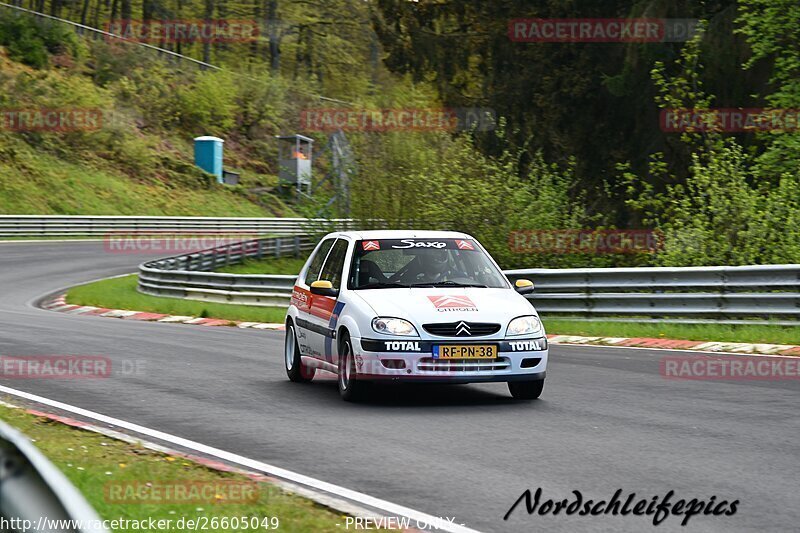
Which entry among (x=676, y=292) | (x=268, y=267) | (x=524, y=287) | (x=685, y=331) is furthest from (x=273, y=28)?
(x=524, y=287)

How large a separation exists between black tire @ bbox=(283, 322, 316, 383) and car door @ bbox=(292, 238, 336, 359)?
12cm

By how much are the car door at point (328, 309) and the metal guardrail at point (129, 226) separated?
3120 cm

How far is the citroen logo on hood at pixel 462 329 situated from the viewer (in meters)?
10.8

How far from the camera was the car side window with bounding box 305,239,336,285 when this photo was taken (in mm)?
13148

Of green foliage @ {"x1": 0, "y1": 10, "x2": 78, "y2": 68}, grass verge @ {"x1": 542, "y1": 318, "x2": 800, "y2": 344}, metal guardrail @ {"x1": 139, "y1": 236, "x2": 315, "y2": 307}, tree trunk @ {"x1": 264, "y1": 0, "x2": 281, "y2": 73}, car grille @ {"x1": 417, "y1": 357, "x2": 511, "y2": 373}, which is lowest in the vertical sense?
metal guardrail @ {"x1": 139, "y1": 236, "x2": 315, "y2": 307}

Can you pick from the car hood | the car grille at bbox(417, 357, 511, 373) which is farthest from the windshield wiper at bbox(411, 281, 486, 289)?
the car grille at bbox(417, 357, 511, 373)

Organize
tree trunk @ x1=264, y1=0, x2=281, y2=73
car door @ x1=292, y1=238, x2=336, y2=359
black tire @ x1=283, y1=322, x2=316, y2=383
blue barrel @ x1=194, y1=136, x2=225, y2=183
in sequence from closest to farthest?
car door @ x1=292, y1=238, x2=336, y2=359 → black tire @ x1=283, y1=322, x2=316, y2=383 → blue barrel @ x1=194, y1=136, x2=225, y2=183 → tree trunk @ x1=264, y1=0, x2=281, y2=73

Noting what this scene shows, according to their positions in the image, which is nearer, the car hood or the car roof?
the car hood

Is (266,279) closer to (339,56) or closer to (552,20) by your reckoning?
(552,20)

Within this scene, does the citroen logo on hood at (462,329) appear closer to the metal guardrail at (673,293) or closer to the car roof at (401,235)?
the car roof at (401,235)

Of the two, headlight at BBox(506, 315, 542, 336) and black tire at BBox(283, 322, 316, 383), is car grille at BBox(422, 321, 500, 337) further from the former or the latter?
black tire at BBox(283, 322, 316, 383)

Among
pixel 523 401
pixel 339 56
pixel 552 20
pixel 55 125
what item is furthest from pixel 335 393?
pixel 339 56

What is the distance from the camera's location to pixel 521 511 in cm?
656

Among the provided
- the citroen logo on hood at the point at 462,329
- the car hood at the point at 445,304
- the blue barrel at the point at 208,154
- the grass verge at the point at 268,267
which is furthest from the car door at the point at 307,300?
the blue barrel at the point at 208,154
